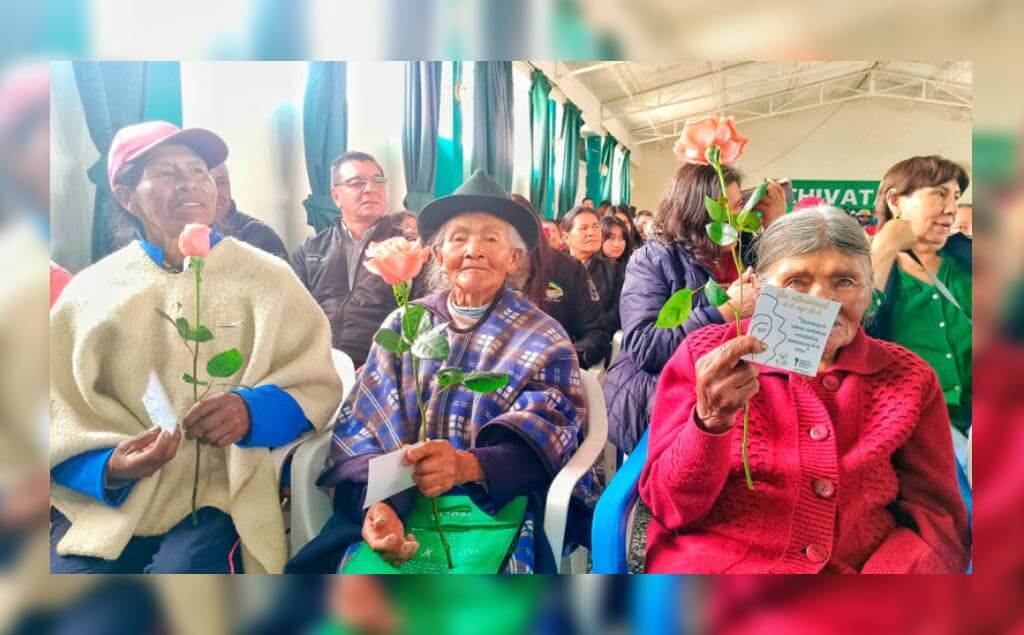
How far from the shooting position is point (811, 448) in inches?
62.2

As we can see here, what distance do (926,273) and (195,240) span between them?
5.16 feet

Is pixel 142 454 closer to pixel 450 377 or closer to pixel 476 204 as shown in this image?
pixel 450 377

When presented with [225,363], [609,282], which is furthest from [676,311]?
[225,363]

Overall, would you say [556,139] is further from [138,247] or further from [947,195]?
[138,247]

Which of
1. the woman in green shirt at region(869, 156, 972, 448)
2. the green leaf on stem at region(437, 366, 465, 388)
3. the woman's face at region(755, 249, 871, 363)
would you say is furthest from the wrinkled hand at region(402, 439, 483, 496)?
the woman in green shirt at region(869, 156, 972, 448)

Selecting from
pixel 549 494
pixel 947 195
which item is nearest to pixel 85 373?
pixel 549 494

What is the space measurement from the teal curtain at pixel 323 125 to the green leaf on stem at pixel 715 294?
824mm

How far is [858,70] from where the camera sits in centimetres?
165

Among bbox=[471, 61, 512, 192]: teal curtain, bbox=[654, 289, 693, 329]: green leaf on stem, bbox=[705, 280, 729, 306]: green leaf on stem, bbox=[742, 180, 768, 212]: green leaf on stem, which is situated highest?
bbox=[471, 61, 512, 192]: teal curtain

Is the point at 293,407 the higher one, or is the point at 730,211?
the point at 730,211

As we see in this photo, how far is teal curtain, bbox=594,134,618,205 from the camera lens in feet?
5.49

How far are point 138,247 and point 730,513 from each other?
140 centimetres

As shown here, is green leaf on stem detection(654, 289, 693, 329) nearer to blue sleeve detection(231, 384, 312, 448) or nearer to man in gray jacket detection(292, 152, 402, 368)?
man in gray jacket detection(292, 152, 402, 368)

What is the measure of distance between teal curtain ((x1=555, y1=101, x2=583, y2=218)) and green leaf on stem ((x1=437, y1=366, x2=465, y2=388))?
0.40 m
